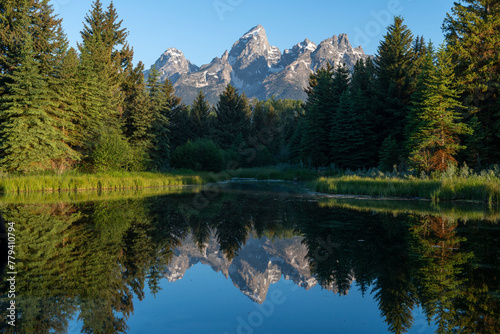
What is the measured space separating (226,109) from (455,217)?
70.7 metres

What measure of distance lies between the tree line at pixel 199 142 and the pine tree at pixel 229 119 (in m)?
28.7

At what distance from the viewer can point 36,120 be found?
29469 mm

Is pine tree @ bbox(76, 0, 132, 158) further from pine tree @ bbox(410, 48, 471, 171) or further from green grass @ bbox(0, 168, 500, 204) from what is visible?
pine tree @ bbox(410, 48, 471, 171)

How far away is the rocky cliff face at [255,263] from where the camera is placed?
21.2 ft

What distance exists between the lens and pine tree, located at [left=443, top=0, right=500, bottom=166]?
2870 cm

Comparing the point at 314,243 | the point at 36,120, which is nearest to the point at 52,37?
the point at 36,120

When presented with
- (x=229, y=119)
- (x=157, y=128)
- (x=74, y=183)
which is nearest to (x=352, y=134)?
(x=157, y=128)

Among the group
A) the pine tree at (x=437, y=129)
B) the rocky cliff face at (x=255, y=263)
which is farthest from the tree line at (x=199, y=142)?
the rocky cliff face at (x=255, y=263)

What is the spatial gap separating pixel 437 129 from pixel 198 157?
29.2 meters

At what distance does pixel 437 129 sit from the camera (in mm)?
25516

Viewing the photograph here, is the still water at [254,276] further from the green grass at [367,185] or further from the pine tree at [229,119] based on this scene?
the pine tree at [229,119]

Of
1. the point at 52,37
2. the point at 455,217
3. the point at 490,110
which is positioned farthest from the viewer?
the point at 52,37

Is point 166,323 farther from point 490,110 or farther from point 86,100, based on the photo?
point 86,100

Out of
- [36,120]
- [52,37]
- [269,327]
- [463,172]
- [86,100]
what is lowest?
[269,327]
